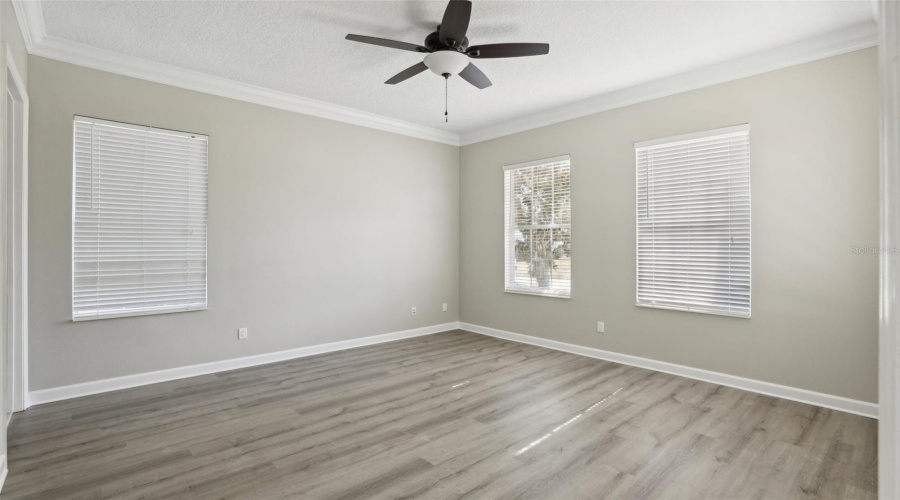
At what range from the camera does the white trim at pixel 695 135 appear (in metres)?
3.77

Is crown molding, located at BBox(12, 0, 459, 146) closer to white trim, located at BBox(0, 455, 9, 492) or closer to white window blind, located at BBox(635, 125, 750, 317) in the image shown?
white trim, located at BBox(0, 455, 9, 492)

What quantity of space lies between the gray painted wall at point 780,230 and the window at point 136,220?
408 cm

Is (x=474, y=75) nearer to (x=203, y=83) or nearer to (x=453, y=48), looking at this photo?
(x=453, y=48)

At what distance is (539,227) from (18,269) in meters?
4.93

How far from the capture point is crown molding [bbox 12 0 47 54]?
2863 mm

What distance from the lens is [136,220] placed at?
3.83 meters

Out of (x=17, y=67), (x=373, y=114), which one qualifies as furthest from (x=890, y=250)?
(x=373, y=114)

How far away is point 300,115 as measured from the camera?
486 cm

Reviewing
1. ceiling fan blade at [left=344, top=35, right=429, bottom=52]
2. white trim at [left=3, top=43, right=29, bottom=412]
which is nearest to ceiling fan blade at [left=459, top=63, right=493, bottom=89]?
ceiling fan blade at [left=344, top=35, right=429, bottom=52]

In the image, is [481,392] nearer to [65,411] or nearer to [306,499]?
[306,499]

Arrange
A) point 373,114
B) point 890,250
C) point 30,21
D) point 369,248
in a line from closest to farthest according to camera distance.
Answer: point 890,250, point 30,21, point 373,114, point 369,248

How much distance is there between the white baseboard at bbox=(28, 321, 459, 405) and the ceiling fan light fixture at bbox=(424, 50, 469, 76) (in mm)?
3362

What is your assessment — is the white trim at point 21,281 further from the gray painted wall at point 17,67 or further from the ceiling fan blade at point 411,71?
the ceiling fan blade at point 411,71

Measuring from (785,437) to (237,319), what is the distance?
469 cm
